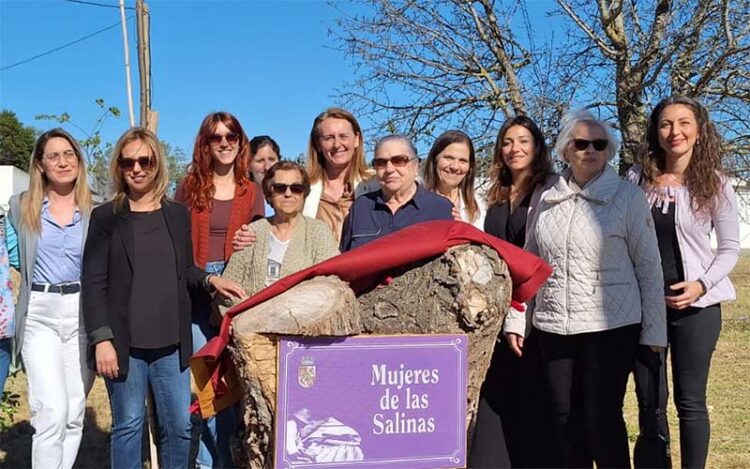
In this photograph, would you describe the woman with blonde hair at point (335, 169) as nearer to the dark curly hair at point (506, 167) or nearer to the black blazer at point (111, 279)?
the dark curly hair at point (506, 167)

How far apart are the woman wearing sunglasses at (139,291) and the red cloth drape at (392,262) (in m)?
0.77

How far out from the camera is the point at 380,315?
10.0ft

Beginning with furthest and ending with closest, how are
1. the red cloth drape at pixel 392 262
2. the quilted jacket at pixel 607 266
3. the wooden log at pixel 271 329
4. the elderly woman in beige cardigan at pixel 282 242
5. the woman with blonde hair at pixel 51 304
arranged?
1. the woman with blonde hair at pixel 51 304
2. the elderly woman in beige cardigan at pixel 282 242
3. the quilted jacket at pixel 607 266
4. the red cloth drape at pixel 392 262
5. the wooden log at pixel 271 329

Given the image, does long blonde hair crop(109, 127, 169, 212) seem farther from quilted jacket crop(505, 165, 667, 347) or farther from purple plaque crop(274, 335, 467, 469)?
quilted jacket crop(505, 165, 667, 347)

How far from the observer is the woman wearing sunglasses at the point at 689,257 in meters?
3.71

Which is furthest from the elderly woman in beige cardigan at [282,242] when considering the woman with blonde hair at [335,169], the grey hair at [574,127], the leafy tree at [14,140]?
the leafy tree at [14,140]

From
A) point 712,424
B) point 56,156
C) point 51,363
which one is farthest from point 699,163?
point 51,363

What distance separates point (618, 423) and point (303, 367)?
5.77 ft

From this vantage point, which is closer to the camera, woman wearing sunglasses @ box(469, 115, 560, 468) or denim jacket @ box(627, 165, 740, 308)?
denim jacket @ box(627, 165, 740, 308)

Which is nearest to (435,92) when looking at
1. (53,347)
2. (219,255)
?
(219,255)

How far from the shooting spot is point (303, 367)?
9.07 feet

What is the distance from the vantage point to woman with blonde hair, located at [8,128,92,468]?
3.79 metres

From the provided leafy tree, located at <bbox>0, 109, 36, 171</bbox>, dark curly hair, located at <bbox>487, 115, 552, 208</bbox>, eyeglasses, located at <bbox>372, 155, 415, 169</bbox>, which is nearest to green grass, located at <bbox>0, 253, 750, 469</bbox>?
dark curly hair, located at <bbox>487, 115, 552, 208</bbox>

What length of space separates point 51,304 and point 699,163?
343 cm
